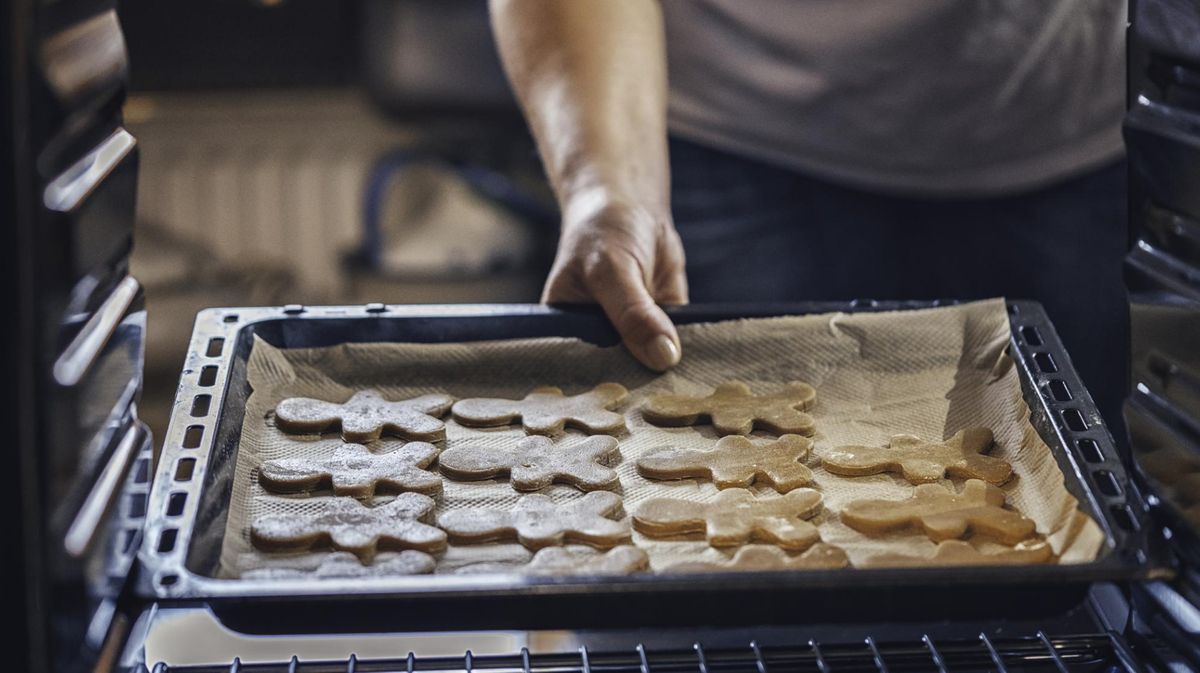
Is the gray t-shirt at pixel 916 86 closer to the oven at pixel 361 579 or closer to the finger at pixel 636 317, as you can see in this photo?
the finger at pixel 636 317

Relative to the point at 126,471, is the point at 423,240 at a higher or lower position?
lower

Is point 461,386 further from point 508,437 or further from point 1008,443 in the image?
point 1008,443

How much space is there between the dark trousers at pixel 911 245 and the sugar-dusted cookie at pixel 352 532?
3.06 ft

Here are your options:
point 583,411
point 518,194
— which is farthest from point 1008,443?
point 518,194

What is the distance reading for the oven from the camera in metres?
0.68

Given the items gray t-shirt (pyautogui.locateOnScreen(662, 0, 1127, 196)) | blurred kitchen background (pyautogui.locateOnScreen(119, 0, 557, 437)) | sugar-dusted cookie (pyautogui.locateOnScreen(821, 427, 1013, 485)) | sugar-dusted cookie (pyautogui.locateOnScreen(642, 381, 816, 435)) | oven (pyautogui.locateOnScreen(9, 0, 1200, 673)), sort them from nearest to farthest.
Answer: oven (pyautogui.locateOnScreen(9, 0, 1200, 673))
sugar-dusted cookie (pyautogui.locateOnScreen(821, 427, 1013, 485))
sugar-dusted cookie (pyautogui.locateOnScreen(642, 381, 816, 435))
gray t-shirt (pyautogui.locateOnScreen(662, 0, 1127, 196))
blurred kitchen background (pyautogui.locateOnScreen(119, 0, 557, 437))

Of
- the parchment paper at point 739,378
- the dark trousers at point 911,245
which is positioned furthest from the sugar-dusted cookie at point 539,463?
the dark trousers at point 911,245

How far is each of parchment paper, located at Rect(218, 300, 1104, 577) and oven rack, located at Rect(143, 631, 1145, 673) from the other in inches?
7.5

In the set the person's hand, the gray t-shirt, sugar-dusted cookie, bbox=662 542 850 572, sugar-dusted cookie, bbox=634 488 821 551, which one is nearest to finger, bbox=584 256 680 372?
the person's hand

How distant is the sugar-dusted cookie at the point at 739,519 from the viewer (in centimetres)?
103

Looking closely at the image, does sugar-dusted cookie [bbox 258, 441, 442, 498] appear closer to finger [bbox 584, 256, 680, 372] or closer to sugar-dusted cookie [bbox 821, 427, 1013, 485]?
finger [bbox 584, 256, 680, 372]

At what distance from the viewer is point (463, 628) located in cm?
85

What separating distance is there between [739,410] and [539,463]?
8.6 inches

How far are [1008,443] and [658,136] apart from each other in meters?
0.66
